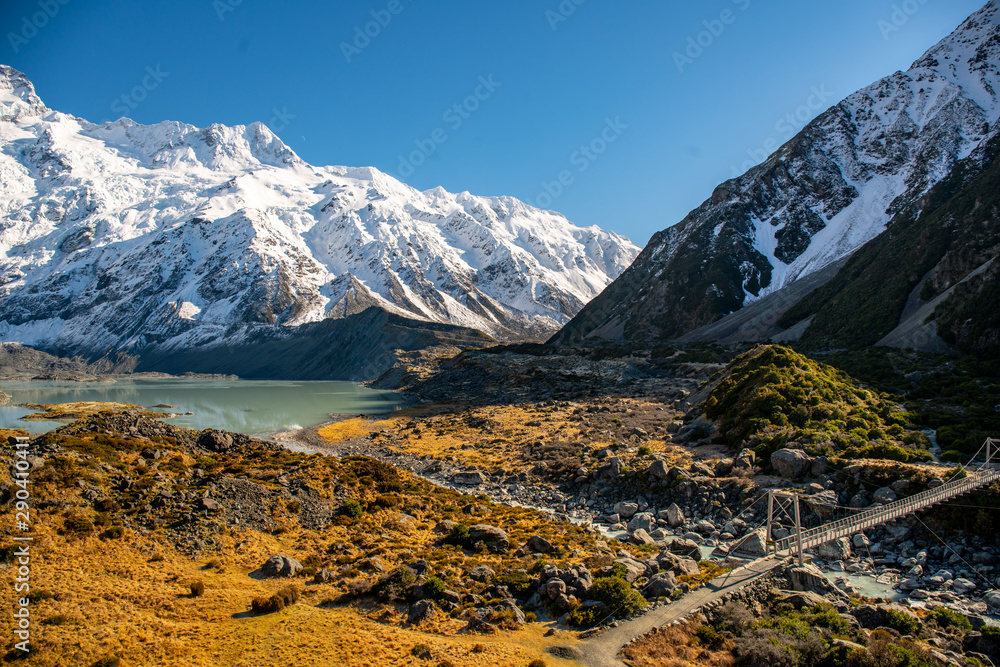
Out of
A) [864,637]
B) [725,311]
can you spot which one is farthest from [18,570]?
[725,311]

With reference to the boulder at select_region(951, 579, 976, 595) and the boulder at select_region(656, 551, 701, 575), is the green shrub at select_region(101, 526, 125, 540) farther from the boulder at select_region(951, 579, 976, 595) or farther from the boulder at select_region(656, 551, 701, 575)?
the boulder at select_region(951, 579, 976, 595)

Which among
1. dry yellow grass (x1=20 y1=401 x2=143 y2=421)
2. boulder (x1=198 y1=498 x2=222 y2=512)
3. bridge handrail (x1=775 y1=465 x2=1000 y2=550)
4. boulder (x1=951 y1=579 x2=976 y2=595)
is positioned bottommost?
boulder (x1=951 y1=579 x2=976 y2=595)

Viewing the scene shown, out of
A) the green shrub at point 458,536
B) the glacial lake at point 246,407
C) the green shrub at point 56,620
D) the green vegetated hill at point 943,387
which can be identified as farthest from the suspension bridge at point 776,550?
the glacial lake at point 246,407

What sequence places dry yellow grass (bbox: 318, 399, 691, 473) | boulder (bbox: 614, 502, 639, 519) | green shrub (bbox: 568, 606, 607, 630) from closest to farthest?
1. green shrub (bbox: 568, 606, 607, 630)
2. boulder (bbox: 614, 502, 639, 519)
3. dry yellow grass (bbox: 318, 399, 691, 473)

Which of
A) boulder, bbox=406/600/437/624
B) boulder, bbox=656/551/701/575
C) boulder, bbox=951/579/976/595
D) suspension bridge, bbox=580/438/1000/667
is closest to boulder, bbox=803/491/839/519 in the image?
suspension bridge, bbox=580/438/1000/667

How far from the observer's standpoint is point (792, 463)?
2686cm

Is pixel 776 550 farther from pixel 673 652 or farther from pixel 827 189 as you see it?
pixel 827 189

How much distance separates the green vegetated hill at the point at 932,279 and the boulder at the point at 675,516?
49.7 metres

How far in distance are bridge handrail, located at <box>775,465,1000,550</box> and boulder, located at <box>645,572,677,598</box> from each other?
5193 millimetres

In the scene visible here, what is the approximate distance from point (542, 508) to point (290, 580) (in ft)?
47.7

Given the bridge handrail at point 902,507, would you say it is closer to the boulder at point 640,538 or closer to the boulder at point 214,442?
the boulder at point 640,538

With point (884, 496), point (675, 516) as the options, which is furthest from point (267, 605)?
point (884, 496)

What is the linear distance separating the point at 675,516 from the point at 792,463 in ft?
22.6

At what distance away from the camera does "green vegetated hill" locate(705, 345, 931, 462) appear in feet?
94.0
